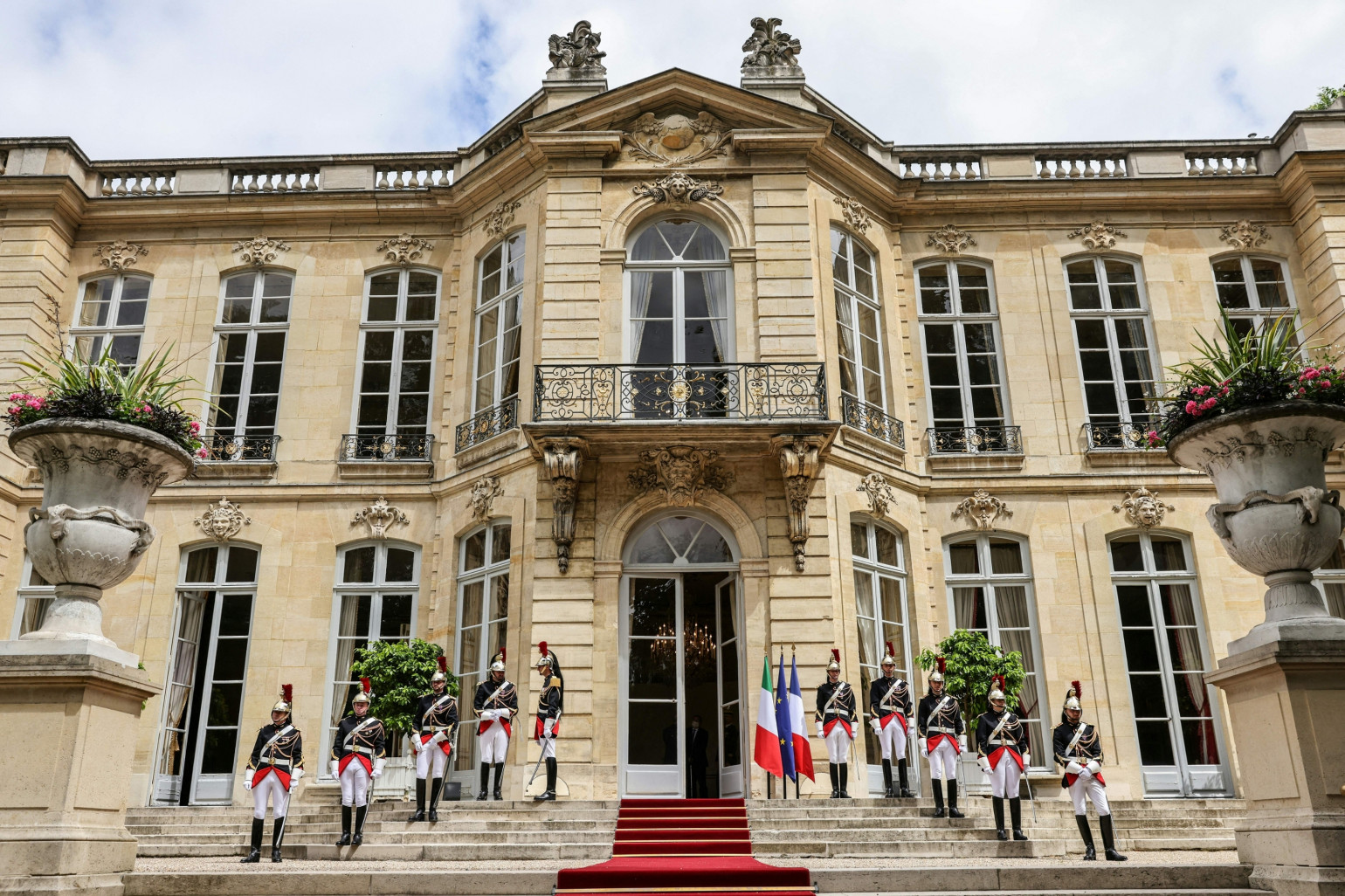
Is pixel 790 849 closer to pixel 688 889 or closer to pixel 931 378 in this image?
pixel 688 889

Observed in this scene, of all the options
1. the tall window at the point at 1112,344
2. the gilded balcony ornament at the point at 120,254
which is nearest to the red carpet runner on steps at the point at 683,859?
the tall window at the point at 1112,344

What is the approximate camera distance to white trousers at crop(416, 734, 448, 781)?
10.1m

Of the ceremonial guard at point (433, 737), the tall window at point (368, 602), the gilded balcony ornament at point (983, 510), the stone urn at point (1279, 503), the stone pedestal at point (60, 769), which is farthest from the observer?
→ the gilded balcony ornament at point (983, 510)

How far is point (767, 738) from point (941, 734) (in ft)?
5.40

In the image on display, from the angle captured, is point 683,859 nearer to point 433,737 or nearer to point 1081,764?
point 433,737

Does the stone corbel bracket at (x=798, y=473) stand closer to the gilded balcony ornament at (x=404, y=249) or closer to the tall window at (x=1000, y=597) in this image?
the tall window at (x=1000, y=597)

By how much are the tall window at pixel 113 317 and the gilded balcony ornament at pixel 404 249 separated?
338 cm

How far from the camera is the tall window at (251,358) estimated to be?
1430 cm

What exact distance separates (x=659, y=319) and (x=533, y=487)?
263cm

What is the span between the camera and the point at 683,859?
8.39m

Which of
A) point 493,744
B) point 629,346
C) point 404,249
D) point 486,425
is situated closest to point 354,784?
point 493,744

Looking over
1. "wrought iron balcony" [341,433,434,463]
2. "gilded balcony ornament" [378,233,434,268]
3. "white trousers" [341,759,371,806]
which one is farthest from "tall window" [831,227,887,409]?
"white trousers" [341,759,371,806]

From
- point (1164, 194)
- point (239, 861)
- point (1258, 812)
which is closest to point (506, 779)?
point (239, 861)

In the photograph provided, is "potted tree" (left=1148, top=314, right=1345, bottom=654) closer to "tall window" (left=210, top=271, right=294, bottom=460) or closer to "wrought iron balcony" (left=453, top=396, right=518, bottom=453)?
"wrought iron balcony" (left=453, top=396, right=518, bottom=453)
